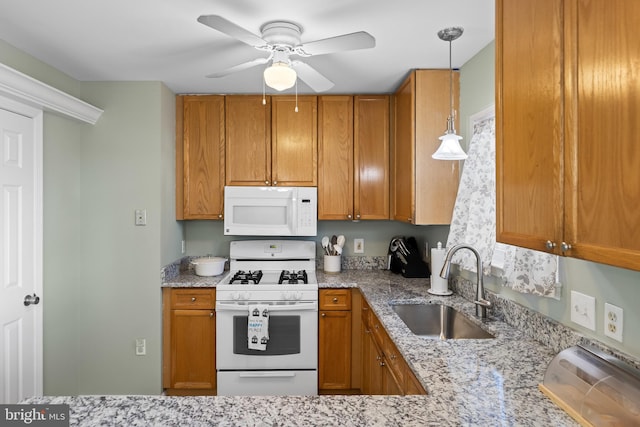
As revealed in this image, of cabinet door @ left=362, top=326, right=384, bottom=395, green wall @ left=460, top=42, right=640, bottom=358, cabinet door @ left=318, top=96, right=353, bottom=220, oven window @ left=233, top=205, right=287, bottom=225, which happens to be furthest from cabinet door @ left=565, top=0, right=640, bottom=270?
oven window @ left=233, top=205, right=287, bottom=225

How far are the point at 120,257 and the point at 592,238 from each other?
2.84 meters

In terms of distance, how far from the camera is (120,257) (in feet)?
9.08

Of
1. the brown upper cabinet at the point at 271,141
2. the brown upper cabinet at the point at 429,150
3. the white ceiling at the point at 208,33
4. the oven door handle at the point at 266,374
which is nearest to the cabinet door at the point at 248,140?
the brown upper cabinet at the point at 271,141

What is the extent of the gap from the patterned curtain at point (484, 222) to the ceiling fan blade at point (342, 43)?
869mm

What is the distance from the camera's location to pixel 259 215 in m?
3.03

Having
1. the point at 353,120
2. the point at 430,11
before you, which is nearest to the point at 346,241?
the point at 353,120

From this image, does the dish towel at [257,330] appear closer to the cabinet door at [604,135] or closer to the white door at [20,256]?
the white door at [20,256]

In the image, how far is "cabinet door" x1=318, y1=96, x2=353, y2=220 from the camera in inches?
120

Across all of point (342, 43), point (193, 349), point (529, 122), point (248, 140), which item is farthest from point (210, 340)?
point (529, 122)

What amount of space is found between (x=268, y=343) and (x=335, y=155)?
1.53 metres

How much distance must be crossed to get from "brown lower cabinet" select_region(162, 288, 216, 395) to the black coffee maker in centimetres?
147

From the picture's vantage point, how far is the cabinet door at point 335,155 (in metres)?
3.06

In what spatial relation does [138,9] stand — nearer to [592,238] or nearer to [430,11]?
[430,11]

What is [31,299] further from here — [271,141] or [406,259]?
[406,259]
